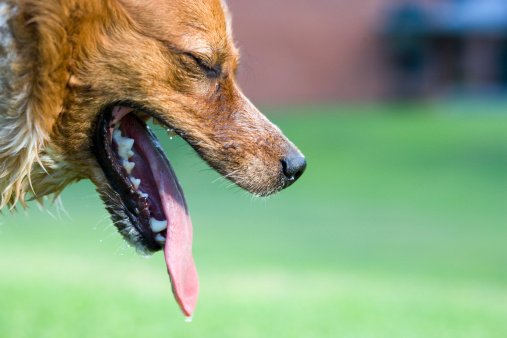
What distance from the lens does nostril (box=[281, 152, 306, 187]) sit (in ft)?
15.9

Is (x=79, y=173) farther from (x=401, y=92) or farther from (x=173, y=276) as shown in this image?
(x=401, y=92)

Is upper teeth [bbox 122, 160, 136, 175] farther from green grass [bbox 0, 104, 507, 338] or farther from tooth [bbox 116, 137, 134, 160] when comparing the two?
green grass [bbox 0, 104, 507, 338]

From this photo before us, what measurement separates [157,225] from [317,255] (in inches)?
294

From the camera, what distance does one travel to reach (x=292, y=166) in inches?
192

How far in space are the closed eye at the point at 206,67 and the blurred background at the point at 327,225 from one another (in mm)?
705

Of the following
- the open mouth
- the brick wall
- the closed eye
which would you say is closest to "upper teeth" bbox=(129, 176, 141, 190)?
the open mouth

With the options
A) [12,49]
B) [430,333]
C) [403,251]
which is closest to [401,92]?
[403,251]

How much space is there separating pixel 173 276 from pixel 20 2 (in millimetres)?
1532

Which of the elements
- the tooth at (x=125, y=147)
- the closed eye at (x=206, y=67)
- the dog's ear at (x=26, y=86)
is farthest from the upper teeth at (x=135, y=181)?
the closed eye at (x=206, y=67)

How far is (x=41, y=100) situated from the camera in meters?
4.20

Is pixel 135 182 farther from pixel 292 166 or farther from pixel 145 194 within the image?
pixel 292 166

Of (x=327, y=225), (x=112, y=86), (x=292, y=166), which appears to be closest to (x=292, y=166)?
(x=292, y=166)

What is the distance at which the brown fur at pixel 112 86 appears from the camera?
4145 millimetres

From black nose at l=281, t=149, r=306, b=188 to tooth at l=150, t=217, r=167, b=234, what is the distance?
0.66 metres
